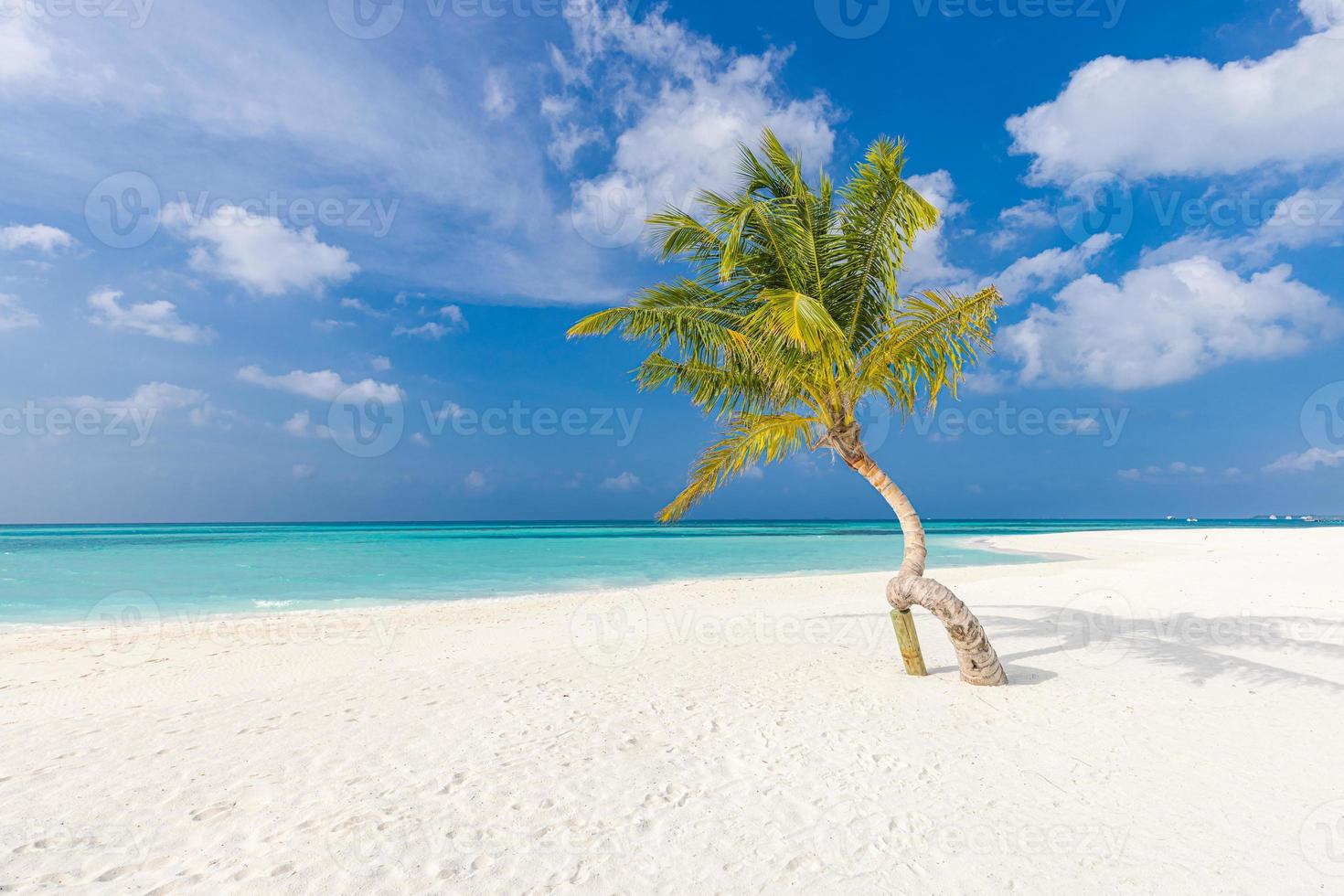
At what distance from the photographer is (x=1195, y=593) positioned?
12531 mm

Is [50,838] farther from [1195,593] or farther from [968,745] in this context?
[1195,593]

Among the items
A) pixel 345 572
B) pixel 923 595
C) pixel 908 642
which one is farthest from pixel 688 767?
pixel 345 572

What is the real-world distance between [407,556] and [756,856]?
32171 millimetres

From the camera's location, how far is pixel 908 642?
275 inches

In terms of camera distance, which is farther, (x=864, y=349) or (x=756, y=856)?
(x=864, y=349)

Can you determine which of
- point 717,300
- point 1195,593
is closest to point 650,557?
point 1195,593

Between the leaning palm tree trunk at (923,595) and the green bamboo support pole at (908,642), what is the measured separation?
12cm

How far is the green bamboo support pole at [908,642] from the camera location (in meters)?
6.89

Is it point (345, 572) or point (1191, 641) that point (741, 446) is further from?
point (345, 572)

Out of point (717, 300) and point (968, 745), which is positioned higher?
point (717, 300)

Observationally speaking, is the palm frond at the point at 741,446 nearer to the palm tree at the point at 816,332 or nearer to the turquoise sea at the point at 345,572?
the palm tree at the point at 816,332

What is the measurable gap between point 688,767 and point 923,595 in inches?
127

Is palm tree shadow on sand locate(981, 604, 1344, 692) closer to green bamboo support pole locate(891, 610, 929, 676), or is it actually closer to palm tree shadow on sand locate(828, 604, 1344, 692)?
palm tree shadow on sand locate(828, 604, 1344, 692)

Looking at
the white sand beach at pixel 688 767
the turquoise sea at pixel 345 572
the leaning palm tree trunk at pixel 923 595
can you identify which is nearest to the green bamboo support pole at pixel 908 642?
the leaning palm tree trunk at pixel 923 595
